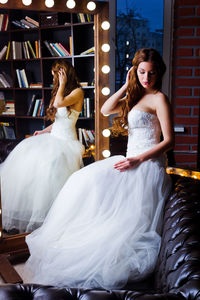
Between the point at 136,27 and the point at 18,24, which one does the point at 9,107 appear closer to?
the point at 18,24

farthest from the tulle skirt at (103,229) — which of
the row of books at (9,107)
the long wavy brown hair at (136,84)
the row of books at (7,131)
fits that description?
the row of books at (9,107)

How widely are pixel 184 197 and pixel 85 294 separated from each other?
0.98 meters

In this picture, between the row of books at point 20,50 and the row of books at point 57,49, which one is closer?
the row of books at point 20,50

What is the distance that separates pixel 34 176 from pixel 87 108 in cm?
62

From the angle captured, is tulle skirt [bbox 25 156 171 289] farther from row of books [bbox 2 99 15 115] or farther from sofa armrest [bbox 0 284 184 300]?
sofa armrest [bbox 0 284 184 300]

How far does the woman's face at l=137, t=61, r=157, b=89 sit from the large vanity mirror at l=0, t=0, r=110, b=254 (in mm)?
410

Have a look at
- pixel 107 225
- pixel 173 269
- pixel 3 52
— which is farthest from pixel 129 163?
pixel 3 52

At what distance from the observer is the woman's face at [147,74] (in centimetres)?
201

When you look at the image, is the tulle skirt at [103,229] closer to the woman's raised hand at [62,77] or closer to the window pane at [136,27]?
the woman's raised hand at [62,77]

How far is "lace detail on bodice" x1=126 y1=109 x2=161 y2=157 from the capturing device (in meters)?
2.06

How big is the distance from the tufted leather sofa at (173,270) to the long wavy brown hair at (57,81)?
952 millimetres

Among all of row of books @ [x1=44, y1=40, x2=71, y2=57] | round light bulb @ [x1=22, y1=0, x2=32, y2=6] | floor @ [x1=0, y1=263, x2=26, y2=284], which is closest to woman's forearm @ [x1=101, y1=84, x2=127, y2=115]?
row of books @ [x1=44, y1=40, x2=71, y2=57]

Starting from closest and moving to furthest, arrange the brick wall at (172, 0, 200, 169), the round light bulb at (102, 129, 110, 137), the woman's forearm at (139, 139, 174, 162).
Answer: the woman's forearm at (139, 139, 174, 162), the round light bulb at (102, 129, 110, 137), the brick wall at (172, 0, 200, 169)

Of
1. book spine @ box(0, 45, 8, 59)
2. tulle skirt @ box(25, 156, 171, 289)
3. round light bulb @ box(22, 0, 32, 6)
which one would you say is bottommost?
tulle skirt @ box(25, 156, 171, 289)
